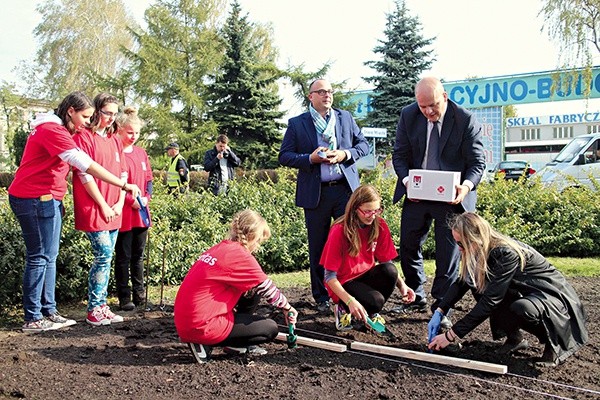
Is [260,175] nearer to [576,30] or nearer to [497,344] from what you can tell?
[576,30]

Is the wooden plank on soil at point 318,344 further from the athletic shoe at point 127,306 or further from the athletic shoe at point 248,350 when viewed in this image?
the athletic shoe at point 127,306

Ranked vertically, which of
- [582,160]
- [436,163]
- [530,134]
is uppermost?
[530,134]

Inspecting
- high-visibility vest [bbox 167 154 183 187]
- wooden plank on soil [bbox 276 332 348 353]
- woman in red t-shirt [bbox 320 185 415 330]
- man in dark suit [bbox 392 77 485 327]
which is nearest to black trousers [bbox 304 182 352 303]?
man in dark suit [bbox 392 77 485 327]

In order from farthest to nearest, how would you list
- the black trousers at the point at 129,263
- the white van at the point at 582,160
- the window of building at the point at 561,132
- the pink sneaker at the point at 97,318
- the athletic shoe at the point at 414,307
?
1. the window of building at the point at 561,132
2. the white van at the point at 582,160
3. the black trousers at the point at 129,263
4. the athletic shoe at the point at 414,307
5. the pink sneaker at the point at 97,318

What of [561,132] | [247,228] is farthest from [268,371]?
[561,132]

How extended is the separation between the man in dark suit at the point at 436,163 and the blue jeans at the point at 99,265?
8.38ft

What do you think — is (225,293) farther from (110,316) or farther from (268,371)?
(110,316)

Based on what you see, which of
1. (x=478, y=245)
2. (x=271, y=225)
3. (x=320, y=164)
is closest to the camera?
(x=478, y=245)

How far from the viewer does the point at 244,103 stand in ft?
84.3

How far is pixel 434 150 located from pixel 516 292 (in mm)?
1591

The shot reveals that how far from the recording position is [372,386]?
356cm

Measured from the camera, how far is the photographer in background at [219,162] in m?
11.2

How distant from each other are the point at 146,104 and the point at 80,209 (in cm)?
2396

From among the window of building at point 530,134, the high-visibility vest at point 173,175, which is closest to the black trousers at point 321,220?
the high-visibility vest at point 173,175
